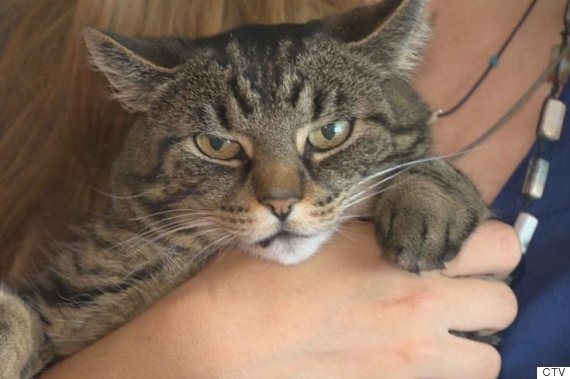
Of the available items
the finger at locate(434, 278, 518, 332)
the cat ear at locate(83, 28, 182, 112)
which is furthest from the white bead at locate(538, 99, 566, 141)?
the cat ear at locate(83, 28, 182, 112)

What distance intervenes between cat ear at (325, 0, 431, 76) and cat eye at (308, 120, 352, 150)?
11 centimetres

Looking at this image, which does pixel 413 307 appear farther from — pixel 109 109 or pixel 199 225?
pixel 109 109

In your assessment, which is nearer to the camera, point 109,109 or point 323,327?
point 323,327

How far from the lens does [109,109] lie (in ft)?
3.94

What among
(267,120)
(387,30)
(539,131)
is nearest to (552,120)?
(539,131)

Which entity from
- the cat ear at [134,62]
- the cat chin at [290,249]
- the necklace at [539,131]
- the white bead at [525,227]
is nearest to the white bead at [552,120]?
the necklace at [539,131]

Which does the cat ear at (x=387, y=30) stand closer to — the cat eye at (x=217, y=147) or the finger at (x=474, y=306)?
the cat eye at (x=217, y=147)

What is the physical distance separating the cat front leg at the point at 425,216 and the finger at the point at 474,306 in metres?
0.06

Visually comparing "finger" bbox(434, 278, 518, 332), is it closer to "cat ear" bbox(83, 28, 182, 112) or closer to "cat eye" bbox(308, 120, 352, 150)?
"cat eye" bbox(308, 120, 352, 150)

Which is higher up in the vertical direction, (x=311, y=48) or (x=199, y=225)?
(x=311, y=48)

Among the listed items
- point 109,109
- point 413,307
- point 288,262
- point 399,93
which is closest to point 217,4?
point 109,109

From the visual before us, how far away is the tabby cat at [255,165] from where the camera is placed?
896 mm

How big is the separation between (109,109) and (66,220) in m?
0.21

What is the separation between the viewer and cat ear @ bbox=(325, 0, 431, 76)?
3.05ft
